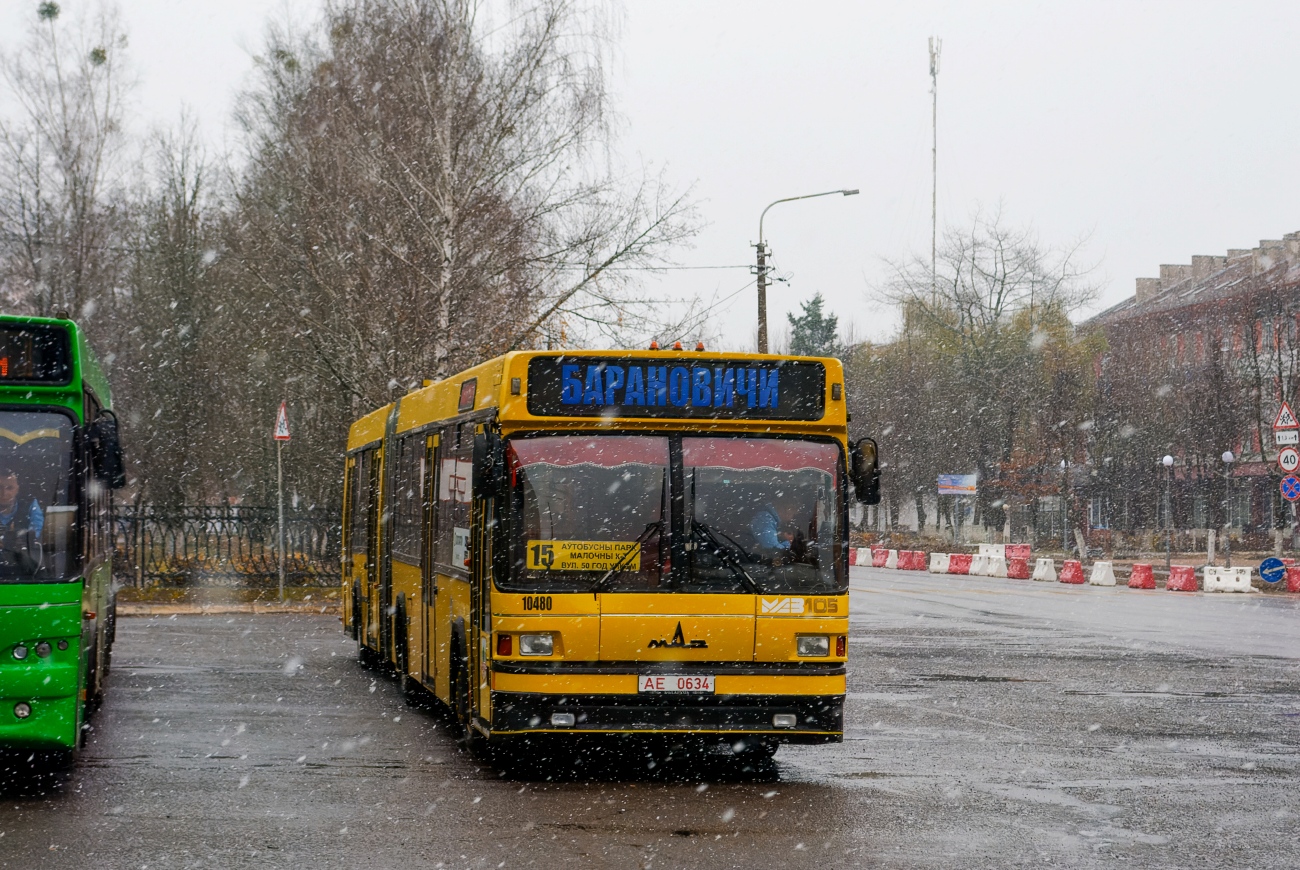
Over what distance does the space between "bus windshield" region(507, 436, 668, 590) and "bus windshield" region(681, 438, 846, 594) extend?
9.2 inches

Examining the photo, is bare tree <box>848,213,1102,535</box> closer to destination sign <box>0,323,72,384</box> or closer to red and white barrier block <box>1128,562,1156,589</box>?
red and white barrier block <box>1128,562,1156,589</box>

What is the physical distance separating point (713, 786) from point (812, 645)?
40.2 inches

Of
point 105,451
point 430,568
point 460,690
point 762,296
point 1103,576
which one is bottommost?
point 1103,576

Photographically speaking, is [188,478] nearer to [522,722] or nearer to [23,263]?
[23,263]

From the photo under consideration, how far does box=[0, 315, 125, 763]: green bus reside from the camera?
9.45 metres

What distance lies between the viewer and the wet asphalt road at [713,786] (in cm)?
823

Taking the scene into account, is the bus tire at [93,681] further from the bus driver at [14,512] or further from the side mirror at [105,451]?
the bus driver at [14,512]

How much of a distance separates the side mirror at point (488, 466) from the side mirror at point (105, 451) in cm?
203

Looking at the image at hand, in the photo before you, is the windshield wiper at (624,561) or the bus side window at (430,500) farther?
the bus side window at (430,500)

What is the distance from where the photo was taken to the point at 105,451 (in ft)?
33.1

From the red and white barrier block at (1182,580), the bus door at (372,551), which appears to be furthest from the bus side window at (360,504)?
the red and white barrier block at (1182,580)

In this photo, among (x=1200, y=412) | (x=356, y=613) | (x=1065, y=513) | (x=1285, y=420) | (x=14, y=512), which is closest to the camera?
(x=14, y=512)

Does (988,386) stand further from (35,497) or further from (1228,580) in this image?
(35,497)

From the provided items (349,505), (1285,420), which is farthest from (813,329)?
(349,505)
